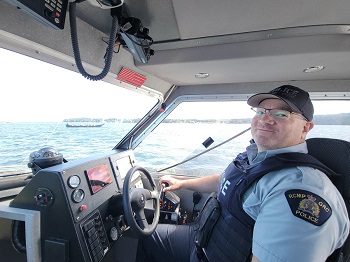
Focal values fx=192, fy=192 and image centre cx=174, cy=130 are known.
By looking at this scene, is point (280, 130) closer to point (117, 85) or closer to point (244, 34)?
point (244, 34)

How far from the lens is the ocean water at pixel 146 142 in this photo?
1488mm

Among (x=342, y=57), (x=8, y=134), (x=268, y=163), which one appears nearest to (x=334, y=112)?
(x=342, y=57)

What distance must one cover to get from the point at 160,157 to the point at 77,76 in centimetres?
153

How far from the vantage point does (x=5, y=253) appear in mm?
1199

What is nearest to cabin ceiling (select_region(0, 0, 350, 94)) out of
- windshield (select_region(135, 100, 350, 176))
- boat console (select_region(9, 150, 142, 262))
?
windshield (select_region(135, 100, 350, 176))

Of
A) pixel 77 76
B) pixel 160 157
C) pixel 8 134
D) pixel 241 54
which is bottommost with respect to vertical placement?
pixel 160 157

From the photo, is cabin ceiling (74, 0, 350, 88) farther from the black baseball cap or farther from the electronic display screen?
the electronic display screen

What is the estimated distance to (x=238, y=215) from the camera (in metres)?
1.17

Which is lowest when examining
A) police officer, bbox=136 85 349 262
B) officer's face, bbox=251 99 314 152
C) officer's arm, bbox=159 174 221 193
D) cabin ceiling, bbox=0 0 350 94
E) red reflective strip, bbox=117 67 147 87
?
officer's arm, bbox=159 174 221 193

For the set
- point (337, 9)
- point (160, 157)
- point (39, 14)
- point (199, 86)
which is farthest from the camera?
point (160, 157)

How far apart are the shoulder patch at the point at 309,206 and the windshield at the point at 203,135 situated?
145 cm

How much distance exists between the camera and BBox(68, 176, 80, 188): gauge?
1.11 meters

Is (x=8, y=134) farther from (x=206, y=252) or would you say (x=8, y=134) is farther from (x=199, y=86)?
(x=199, y=86)

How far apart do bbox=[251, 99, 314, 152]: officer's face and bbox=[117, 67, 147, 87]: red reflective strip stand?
119 centimetres
